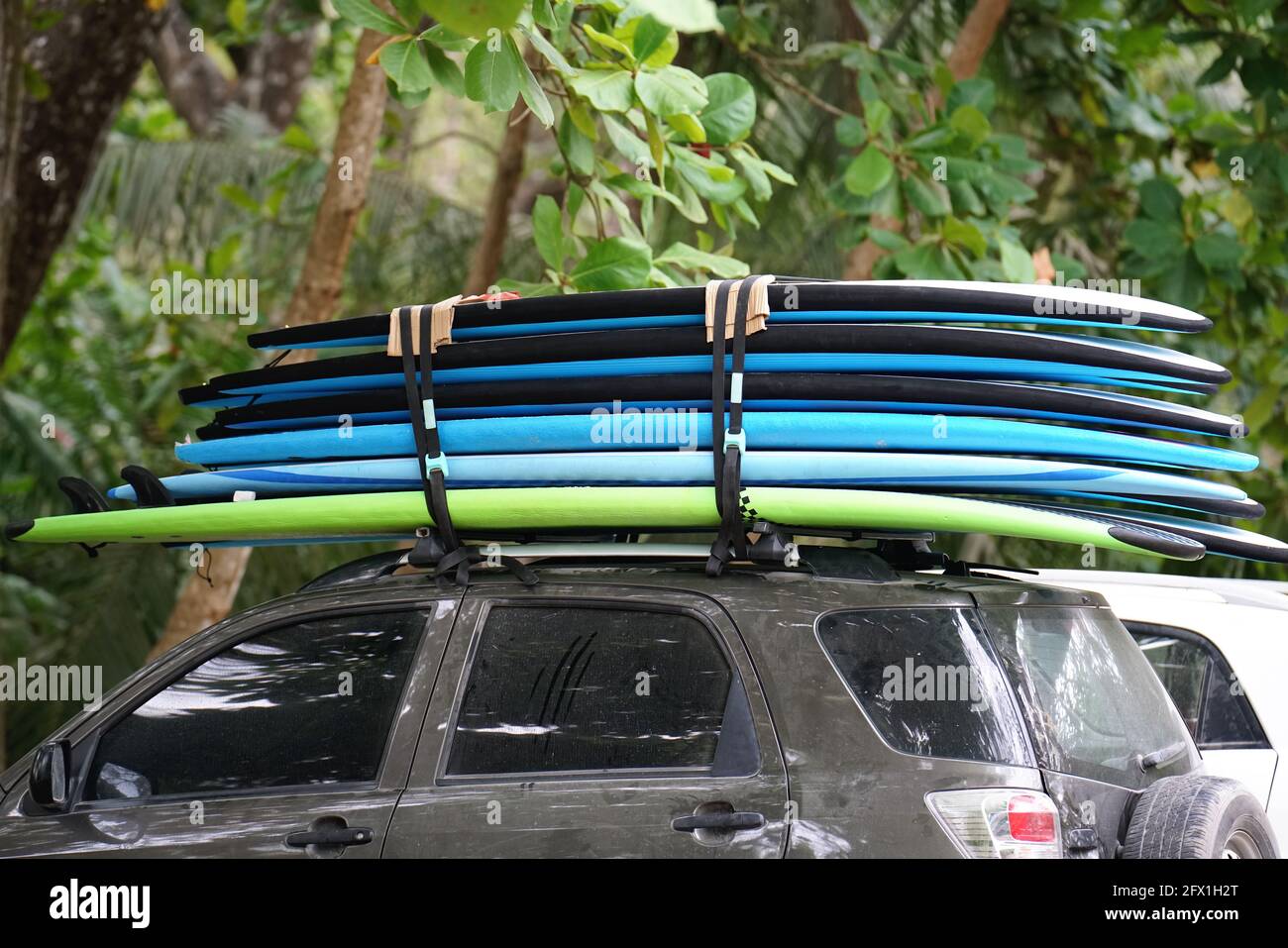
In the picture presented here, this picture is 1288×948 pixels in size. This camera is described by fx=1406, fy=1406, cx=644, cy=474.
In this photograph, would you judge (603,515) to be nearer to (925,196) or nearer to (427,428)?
(427,428)

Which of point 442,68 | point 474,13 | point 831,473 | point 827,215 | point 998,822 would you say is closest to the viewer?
point 474,13

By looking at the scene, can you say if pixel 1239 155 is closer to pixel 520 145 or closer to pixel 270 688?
pixel 520 145

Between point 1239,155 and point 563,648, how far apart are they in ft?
14.9

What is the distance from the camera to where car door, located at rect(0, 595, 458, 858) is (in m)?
3.34

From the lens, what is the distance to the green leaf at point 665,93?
4133 mm

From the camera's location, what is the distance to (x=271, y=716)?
3562 mm

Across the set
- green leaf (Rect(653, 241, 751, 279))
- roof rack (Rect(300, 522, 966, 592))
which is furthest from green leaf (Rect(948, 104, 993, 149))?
roof rack (Rect(300, 522, 966, 592))

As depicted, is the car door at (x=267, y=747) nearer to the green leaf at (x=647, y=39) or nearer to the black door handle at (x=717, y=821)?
the black door handle at (x=717, y=821)

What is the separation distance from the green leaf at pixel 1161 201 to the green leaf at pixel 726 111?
226 centimetres

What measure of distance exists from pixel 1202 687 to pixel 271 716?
3.34 metres

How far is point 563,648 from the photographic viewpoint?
3.32 metres

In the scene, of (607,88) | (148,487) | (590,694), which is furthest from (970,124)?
(148,487)

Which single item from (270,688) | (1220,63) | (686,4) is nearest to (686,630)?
(270,688)

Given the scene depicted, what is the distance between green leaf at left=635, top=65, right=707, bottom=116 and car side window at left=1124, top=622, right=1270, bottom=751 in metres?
2.57
